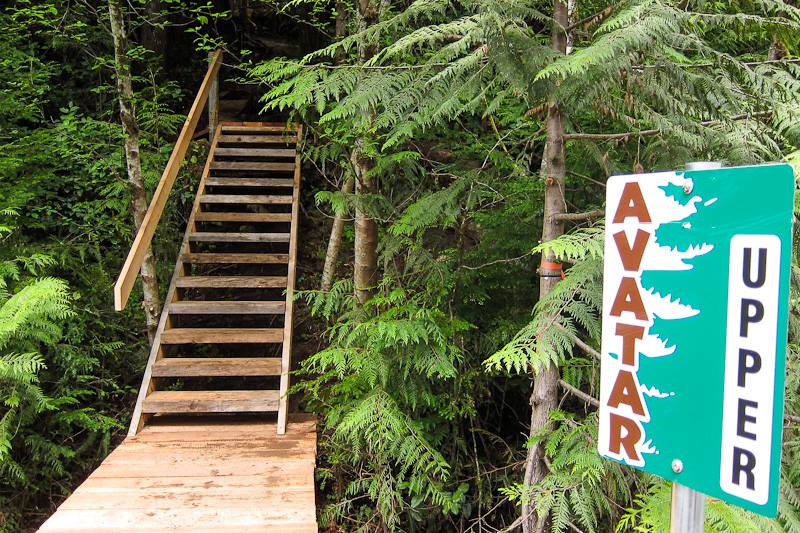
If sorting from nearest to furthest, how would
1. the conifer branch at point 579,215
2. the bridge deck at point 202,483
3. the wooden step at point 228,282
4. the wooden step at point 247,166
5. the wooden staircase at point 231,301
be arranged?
the conifer branch at point 579,215, the bridge deck at point 202,483, the wooden staircase at point 231,301, the wooden step at point 228,282, the wooden step at point 247,166

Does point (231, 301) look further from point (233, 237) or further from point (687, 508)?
point (687, 508)

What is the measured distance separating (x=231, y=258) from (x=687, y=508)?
18.7 feet

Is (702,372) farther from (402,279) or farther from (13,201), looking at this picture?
(13,201)

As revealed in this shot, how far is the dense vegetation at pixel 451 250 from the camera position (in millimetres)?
2342

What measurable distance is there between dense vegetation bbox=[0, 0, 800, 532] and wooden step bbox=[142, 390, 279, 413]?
416mm

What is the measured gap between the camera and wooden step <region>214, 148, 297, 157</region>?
7.88m

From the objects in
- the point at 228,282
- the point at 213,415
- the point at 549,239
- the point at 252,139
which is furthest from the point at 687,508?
the point at 252,139

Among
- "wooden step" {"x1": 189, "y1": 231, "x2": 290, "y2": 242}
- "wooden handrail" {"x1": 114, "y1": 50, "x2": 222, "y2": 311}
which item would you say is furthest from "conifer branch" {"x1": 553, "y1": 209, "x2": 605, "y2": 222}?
"wooden step" {"x1": 189, "y1": 231, "x2": 290, "y2": 242}

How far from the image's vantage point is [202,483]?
3.90m

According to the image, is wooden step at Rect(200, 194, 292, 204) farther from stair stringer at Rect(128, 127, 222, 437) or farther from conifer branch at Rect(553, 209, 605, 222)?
conifer branch at Rect(553, 209, 605, 222)

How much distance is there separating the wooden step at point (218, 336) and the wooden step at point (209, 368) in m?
0.20

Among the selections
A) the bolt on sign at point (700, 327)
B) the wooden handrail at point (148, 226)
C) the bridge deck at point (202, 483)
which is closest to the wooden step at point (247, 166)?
the wooden handrail at point (148, 226)

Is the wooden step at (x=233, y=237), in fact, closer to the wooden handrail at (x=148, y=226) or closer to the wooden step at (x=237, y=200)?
the wooden step at (x=237, y=200)

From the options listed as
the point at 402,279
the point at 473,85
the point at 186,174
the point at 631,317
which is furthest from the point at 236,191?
the point at 631,317
